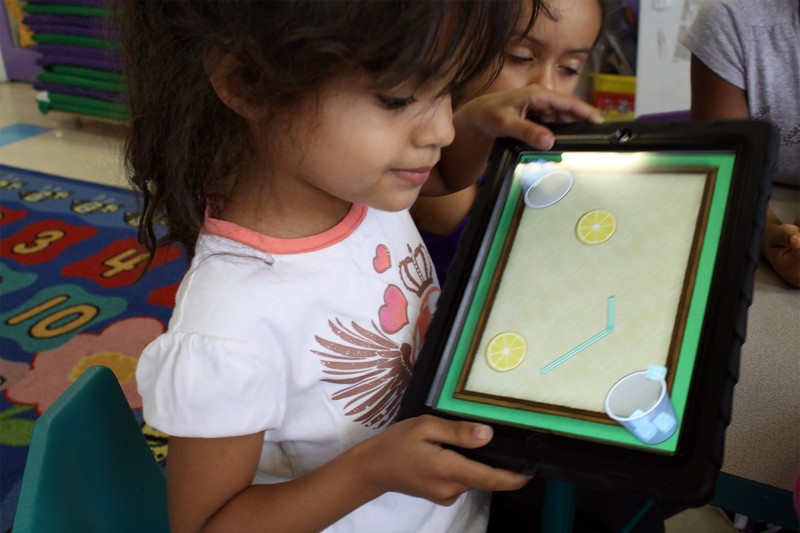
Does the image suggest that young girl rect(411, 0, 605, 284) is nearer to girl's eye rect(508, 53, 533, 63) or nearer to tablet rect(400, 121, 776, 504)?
girl's eye rect(508, 53, 533, 63)

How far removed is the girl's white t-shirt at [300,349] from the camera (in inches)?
20.1

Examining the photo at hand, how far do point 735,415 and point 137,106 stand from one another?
1.79 feet

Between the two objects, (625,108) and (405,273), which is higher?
(405,273)

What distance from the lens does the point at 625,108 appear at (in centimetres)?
248

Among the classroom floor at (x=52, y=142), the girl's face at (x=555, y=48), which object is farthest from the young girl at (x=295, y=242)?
the classroom floor at (x=52, y=142)

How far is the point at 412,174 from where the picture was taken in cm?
55

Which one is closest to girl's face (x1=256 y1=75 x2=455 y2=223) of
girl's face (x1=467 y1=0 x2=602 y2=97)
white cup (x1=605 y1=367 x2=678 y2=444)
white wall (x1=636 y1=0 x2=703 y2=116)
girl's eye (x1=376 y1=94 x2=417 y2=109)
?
girl's eye (x1=376 y1=94 x2=417 y2=109)

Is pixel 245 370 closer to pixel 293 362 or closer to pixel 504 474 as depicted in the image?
pixel 293 362

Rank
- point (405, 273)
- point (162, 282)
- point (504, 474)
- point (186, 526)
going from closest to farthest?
point (504, 474)
point (186, 526)
point (405, 273)
point (162, 282)

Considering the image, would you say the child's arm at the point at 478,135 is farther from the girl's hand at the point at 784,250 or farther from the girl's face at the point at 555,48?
the girl's hand at the point at 784,250

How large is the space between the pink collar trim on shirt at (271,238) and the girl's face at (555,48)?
1.17ft

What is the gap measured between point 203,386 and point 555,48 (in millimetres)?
627

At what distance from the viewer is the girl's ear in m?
0.51

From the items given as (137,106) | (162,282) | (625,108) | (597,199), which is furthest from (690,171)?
(625,108)
